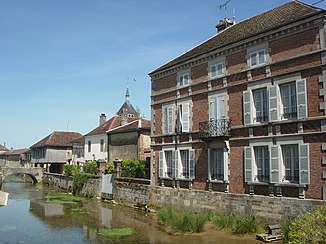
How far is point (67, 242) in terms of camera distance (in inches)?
594

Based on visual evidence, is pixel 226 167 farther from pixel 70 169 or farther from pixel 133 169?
pixel 70 169

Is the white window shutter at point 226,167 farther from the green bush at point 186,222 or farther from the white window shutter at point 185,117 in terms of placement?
the white window shutter at point 185,117

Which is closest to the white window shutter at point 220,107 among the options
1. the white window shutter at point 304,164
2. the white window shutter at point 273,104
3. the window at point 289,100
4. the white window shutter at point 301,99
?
the white window shutter at point 273,104

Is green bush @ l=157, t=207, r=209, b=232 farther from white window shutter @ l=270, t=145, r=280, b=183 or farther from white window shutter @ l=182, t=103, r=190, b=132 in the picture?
white window shutter @ l=182, t=103, r=190, b=132

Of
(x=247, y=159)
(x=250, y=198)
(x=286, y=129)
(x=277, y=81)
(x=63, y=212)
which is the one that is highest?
(x=277, y=81)

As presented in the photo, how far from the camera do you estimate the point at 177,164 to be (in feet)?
66.2

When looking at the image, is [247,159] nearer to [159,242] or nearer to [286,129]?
[286,129]

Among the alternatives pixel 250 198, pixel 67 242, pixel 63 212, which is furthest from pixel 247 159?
pixel 63 212

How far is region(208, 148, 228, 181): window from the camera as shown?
1761cm

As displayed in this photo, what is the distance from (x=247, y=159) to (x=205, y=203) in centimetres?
370

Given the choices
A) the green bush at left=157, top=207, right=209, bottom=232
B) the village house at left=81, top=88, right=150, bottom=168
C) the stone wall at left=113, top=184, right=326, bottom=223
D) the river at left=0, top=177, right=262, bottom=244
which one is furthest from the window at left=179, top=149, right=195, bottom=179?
the village house at left=81, top=88, right=150, bottom=168

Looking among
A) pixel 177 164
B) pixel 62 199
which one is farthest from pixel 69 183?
pixel 177 164

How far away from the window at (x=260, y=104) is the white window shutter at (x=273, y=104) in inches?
20.2

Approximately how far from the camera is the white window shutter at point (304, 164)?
13547mm
